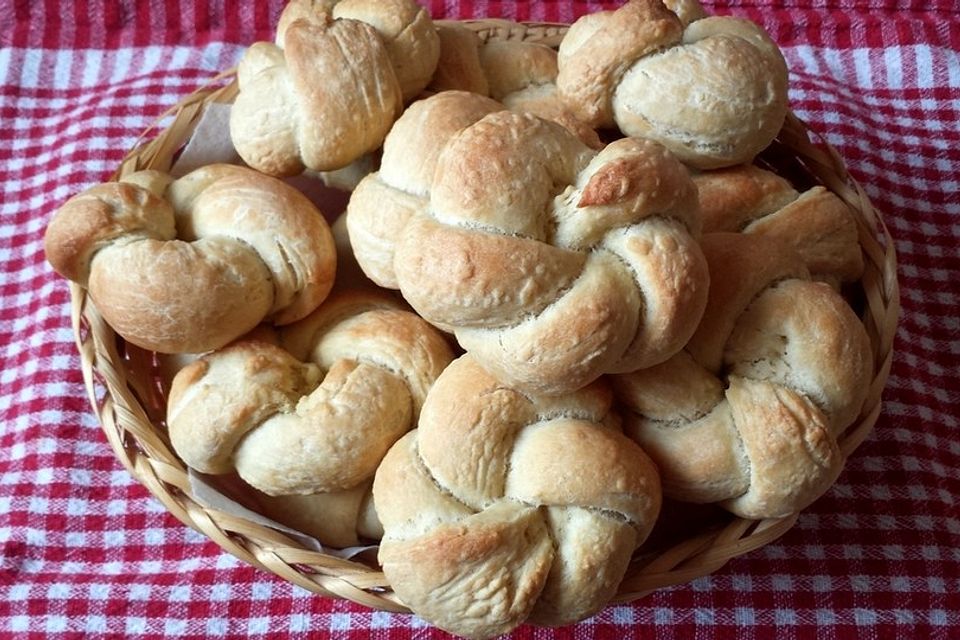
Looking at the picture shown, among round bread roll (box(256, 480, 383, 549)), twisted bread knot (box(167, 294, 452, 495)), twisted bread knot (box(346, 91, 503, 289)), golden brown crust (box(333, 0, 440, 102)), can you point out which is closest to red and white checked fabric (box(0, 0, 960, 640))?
round bread roll (box(256, 480, 383, 549))

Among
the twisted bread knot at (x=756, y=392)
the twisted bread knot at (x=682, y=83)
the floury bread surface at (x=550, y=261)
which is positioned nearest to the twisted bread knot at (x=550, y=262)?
the floury bread surface at (x=550, y=261)

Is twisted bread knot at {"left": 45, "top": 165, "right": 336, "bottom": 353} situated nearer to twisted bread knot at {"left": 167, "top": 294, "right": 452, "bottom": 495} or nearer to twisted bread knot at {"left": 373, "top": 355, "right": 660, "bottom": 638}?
twisted bread knot at {"left": 167, "top": 294, "right": 452, "bottom": 495}

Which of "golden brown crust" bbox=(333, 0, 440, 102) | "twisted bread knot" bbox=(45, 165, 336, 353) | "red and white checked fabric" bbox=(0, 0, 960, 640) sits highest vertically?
"golden brown crust" bbox=(333, 0, 440, 102)

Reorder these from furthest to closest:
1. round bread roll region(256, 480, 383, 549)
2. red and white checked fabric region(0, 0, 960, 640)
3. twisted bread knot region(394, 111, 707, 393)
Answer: red and white checked fabric region(0, 0, 960, 640) < round bread roll region(256, 480, 383, 549) < twisted bread knot region(394, 111, 707, 393)

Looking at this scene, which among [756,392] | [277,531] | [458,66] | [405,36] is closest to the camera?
[756,392]

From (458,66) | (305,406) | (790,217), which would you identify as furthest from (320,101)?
(790,217)

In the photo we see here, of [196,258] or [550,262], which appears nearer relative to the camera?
[550,262]

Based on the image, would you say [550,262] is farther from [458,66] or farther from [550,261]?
[458,66]

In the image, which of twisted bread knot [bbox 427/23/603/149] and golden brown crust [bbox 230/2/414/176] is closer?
golden brown crust [bbox 230/2/414/176]
